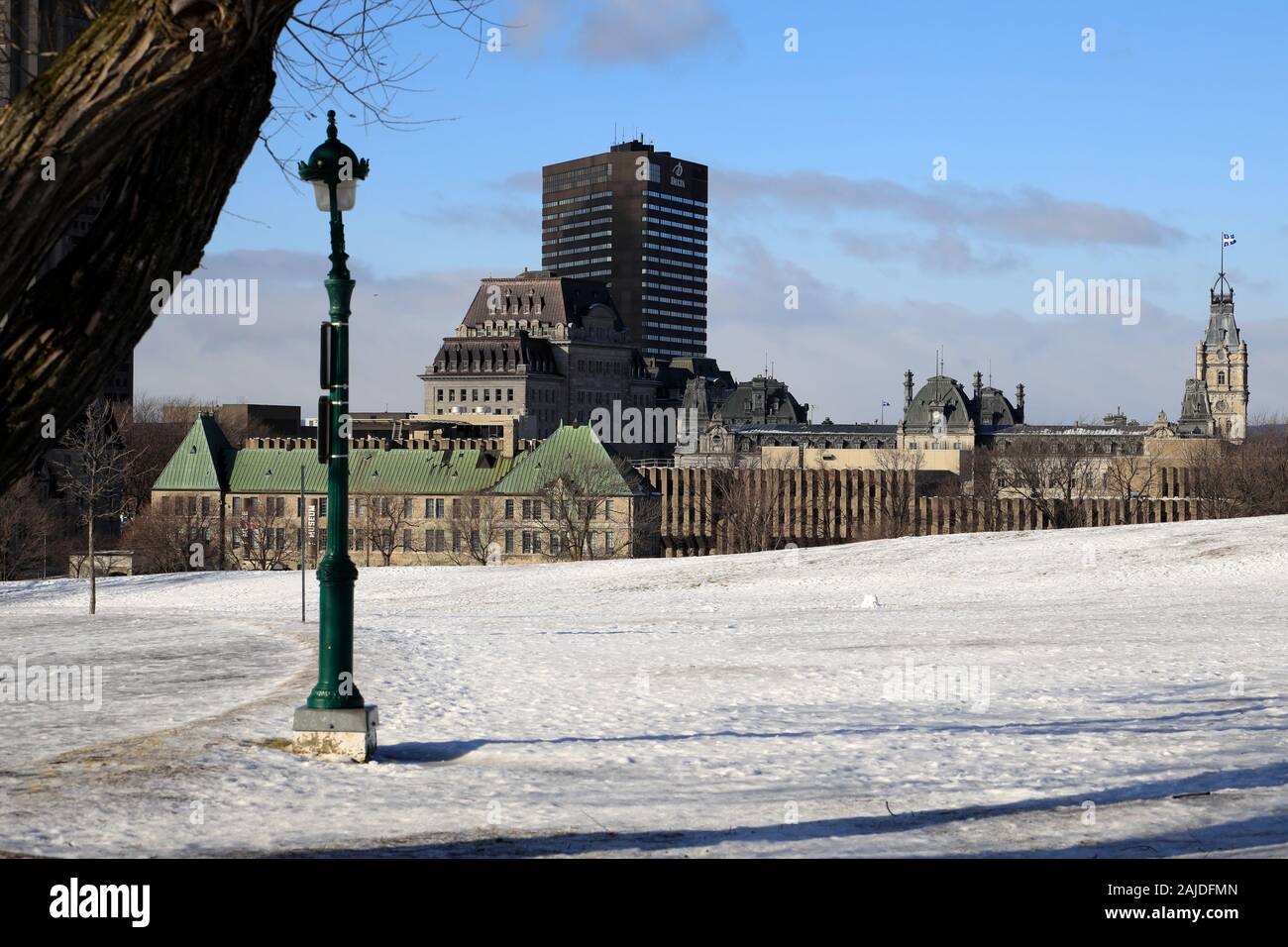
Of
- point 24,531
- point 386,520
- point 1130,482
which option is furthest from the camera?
point 1130,482

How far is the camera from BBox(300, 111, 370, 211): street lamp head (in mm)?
12602

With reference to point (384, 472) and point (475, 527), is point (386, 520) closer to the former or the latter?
point (384, 472)

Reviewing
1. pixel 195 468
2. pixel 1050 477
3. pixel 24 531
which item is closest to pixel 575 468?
pixel 1050 477

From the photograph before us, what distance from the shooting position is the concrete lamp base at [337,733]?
12938mm

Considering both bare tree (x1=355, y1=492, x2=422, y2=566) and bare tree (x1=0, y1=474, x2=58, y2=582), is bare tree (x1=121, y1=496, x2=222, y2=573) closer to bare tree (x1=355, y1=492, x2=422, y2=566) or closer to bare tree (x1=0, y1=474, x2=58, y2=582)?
bare tree (x1=0, y1=474, x2=58, y2=582)

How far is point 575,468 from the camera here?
103875mm

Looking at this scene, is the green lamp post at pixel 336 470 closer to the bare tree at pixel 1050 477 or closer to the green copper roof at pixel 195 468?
the bare tree at pixel 1050 477

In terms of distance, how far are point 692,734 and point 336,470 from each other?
14.5 feet

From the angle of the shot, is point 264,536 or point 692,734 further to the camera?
point 264,536

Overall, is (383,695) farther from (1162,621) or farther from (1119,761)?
(1162,621)

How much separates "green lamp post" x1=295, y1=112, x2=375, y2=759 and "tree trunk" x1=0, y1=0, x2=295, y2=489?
4.80 m

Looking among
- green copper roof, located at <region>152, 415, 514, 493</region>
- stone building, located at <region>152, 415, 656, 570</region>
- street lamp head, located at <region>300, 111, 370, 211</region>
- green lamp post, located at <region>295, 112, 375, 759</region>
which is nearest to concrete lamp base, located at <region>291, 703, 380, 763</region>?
green lamp post, located at <region>295, 112, 375, 759</region>

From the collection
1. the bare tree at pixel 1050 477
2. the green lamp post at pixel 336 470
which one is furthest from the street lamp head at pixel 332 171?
the bare tree at pixel 1050 477
